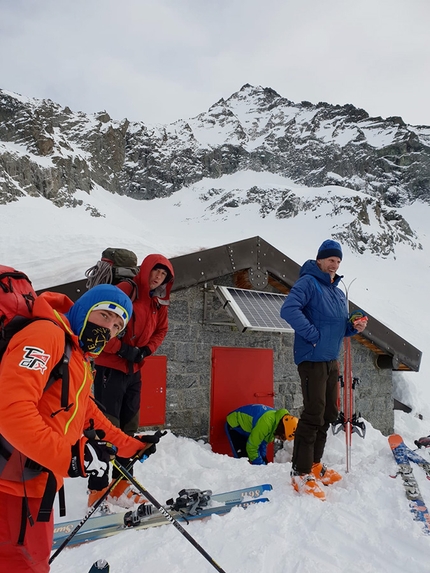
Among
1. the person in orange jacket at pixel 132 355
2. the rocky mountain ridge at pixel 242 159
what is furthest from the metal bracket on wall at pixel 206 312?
the rocky mountain ridge at pixel 242 159

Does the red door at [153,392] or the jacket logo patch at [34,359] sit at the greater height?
the jacket logo patch at [34,359]

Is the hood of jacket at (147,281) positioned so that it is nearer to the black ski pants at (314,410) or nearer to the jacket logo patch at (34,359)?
the black ski pants at (314,410)

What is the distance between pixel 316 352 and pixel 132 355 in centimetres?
172

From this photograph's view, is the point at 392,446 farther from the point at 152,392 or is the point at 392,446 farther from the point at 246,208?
the point at 246,208

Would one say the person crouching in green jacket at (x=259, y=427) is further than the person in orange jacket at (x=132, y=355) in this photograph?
Yes

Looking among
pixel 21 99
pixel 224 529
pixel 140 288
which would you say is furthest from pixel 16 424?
pixel 21 99

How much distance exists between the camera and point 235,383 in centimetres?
622

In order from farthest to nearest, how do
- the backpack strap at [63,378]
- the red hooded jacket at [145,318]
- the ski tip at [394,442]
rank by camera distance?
the ski tip at [394,442]
the red hooded jacket at [145,318]
the backpack strap at [63,378]

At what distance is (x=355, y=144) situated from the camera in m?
73.1

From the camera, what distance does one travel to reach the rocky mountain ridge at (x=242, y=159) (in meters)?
41.9

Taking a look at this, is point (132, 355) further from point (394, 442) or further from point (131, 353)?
point (394, 442)

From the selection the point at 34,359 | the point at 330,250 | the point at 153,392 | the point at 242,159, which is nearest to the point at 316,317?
the point at 330,250

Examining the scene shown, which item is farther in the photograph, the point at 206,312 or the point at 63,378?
the point at 206,312

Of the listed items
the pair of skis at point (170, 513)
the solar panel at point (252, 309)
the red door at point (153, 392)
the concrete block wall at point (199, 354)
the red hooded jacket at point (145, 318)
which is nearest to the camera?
the pair of skis at point (170, 513)
